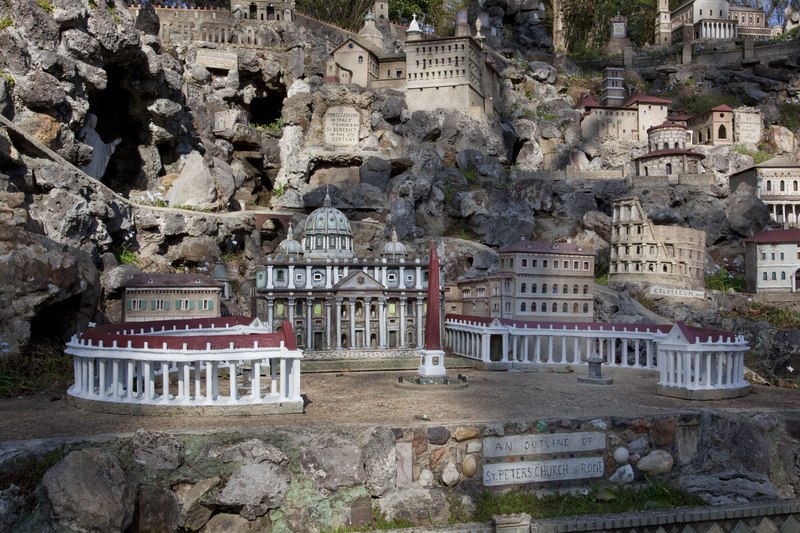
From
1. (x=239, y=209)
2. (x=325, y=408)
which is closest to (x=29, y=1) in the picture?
(x=239, y=209)

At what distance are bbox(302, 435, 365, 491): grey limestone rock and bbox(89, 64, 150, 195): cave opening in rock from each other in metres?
50.7

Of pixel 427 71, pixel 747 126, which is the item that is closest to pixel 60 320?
pixel 427 71

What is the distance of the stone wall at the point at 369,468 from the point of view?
60.0 feet

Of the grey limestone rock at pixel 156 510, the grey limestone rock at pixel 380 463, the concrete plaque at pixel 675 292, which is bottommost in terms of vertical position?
the grey limestone rock at pixel 156 510

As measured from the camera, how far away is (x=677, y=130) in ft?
270

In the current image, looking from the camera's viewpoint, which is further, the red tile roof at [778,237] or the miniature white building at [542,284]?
the red tile roof at [778,237]

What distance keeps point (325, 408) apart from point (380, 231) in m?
38.8

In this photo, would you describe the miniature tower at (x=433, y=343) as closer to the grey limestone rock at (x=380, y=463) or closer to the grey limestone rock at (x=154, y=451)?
the grey limestone rock at (x=380, y=463)

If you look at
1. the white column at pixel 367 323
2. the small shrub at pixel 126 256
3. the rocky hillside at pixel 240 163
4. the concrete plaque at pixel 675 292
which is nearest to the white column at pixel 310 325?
the white column at pixel 367 323

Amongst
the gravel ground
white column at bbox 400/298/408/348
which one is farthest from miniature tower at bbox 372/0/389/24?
the gravel ground

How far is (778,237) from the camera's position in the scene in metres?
62.2

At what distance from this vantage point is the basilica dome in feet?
175

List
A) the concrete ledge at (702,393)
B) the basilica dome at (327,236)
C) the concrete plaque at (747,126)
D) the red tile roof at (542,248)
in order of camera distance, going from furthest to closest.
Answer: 1. the concrete plaque at (747,126)
2. the basilica dome at (327,236)
3. the red tile roof at (542,248)
4. the concrete ledge at (702,393)

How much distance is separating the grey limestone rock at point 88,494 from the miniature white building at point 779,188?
232 feet
